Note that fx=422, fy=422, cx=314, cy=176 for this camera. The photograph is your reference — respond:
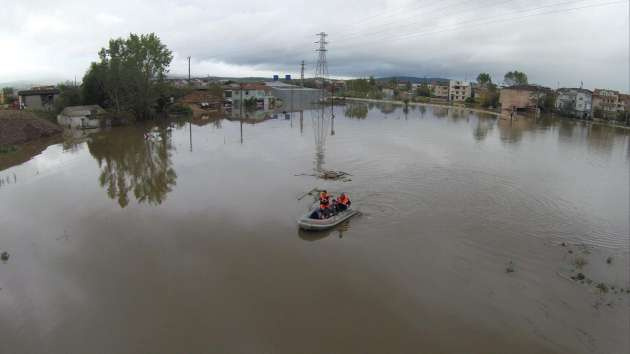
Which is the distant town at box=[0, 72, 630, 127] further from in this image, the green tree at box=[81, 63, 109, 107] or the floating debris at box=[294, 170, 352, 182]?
the floating debris at box=[294, 170, 352, 182]

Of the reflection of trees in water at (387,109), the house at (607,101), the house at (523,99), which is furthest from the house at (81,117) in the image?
the house at (607,101)

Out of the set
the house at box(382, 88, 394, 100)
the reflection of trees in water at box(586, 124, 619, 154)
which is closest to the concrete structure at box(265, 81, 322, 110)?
the house at box(382, 88, 394, 100)

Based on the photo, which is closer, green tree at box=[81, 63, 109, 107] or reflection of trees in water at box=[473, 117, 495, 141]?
reflection of trees in water at box=[473, 117, 495, 141]

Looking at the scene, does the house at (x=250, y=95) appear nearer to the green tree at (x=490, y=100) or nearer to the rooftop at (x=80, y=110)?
the rooftop at (x=80, y=110)

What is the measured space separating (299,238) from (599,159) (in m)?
25.9

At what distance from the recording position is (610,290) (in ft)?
36.9

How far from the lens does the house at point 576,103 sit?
208 ft

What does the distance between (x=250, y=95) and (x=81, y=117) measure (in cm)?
2591

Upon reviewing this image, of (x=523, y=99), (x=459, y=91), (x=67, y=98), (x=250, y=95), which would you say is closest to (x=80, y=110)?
(x=67, y=98)

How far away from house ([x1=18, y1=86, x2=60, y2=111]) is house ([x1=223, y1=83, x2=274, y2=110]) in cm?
2205

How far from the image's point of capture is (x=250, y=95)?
58.4m

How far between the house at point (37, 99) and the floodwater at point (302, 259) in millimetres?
20239

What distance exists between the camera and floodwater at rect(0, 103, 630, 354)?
30.0 feet

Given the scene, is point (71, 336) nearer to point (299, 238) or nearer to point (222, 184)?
point (299, 238)
